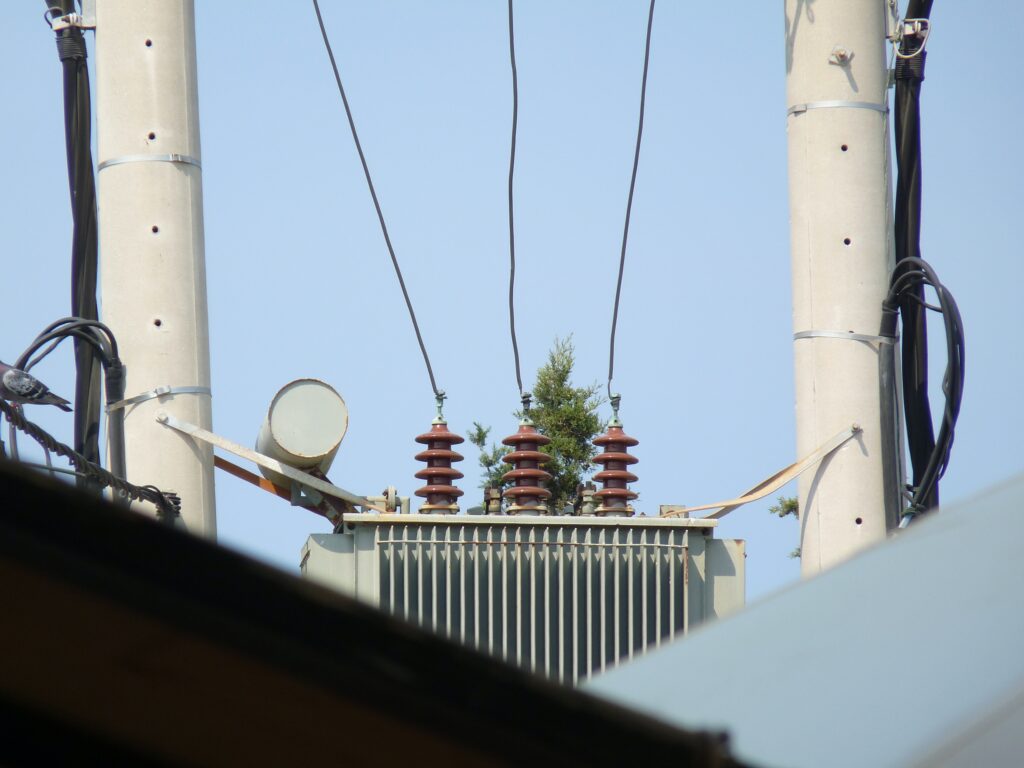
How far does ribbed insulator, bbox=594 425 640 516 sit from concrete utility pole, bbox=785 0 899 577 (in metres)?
1.01

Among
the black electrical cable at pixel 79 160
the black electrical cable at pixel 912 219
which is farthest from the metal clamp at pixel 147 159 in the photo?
the black electrical cable at pixel 912 219

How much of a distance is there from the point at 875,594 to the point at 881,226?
229 inches

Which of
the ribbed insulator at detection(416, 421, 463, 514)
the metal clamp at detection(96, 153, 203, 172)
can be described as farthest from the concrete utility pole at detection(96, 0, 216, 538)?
the ribbed insulator at detection(416, 421, 463, 514)

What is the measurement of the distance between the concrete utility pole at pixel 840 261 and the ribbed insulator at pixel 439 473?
1.74m

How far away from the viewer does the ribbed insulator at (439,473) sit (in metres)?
6.48

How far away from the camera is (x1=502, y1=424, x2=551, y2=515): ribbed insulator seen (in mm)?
6500

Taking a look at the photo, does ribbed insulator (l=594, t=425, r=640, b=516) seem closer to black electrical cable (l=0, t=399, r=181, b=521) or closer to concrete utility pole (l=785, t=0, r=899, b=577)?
concrete utility pole (l=785, t=0, r=899, b=577)

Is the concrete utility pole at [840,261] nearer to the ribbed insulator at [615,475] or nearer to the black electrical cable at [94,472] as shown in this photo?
the ribbed insulator at [615,475]

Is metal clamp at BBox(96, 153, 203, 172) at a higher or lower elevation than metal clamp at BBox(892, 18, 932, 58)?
lower

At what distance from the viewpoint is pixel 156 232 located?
7.30m

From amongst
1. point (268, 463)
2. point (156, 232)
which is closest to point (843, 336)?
point (268, 463)

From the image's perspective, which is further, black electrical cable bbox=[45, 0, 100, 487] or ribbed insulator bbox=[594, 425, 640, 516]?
black electrical cable bbox=[45, 0, 100, 487]

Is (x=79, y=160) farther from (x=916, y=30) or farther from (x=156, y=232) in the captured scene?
(x=916, y=30)

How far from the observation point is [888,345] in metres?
6.89
